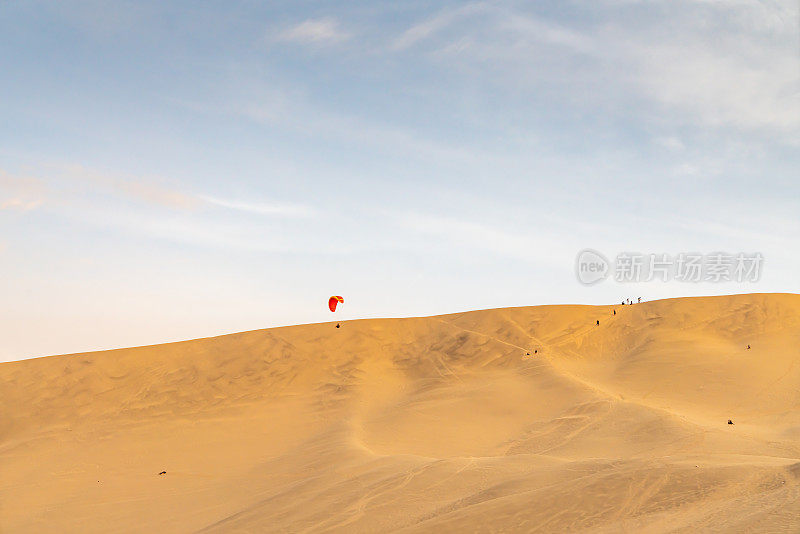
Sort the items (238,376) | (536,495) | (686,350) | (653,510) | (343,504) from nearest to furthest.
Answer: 1. (653,510)
2. (536,495)
3. (343,504)
4. (686,350)
5. (238,376)

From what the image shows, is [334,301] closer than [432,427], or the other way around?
[432,427]

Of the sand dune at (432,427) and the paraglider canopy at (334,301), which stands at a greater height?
the paraglider canopy at (334,301)

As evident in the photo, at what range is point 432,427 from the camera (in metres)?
19.8

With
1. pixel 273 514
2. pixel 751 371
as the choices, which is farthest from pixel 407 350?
pixel 273 514

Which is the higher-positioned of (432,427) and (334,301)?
(334,301)

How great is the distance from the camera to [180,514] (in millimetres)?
15359

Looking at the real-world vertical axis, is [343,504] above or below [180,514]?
above

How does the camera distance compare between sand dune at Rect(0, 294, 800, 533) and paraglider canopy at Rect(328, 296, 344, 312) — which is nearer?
sand dune at Rect(0, 294, 800, 533)

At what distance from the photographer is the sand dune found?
10477 mm

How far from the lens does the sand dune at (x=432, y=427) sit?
10.5 meters

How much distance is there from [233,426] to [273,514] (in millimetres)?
9618

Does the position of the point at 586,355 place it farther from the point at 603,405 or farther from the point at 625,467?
the point at 625,467

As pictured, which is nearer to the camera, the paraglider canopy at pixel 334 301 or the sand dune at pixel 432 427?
the sand dune at pixel 432 427

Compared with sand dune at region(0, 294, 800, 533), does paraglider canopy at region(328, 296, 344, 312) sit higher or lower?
higher
